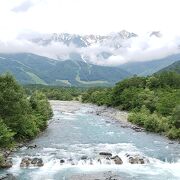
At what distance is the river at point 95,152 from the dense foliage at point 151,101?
448 centimetres

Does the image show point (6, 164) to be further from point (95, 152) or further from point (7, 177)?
point (95, 152)

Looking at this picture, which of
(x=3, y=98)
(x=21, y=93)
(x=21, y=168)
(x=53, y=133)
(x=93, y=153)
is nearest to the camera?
(x=21, y=168)

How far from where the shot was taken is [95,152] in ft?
208

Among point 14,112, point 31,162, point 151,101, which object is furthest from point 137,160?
point 151,101

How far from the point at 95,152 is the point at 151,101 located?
5886 centimetres

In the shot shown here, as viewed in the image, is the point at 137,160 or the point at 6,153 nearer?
the point at 137,160

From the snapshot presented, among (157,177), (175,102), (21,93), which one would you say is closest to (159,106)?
(175,102)

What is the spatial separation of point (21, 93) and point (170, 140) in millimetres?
28961

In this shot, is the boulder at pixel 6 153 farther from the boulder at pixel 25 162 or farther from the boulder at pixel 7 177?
the boulder at pixel 7 177

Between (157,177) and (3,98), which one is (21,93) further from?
(157,177)

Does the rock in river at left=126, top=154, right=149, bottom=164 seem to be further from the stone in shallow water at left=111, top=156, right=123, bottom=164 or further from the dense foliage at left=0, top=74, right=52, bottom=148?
the dense foliage at left=0, top=74, right=52, bottom=148

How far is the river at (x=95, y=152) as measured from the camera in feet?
171

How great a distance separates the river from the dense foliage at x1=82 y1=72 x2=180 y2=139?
4.48 m

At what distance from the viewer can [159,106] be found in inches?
4166
